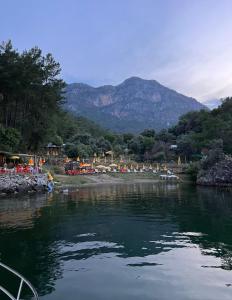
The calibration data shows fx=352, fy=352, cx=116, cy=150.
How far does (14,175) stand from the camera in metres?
42.9

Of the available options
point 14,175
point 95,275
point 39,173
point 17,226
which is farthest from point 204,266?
point 39,173

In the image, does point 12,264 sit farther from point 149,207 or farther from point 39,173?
point 39,173

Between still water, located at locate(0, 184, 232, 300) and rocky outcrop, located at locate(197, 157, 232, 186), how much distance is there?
117 ft

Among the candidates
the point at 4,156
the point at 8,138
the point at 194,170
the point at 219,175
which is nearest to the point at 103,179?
the point at 194,170

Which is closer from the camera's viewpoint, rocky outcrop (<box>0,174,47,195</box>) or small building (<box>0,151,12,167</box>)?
rocky outcrop (<box>0,174,47,195</box>)

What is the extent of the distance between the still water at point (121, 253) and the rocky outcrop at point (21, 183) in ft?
50.5

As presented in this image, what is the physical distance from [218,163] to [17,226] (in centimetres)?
4919

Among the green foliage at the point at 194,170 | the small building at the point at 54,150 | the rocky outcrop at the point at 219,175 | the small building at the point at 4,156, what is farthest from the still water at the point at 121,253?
the small building at the point at 54,150

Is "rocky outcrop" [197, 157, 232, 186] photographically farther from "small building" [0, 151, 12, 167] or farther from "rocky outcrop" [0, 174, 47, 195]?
"small building" [0, 151, 12, 167]

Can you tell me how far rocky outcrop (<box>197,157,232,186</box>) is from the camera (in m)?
61.1

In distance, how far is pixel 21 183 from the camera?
142ft

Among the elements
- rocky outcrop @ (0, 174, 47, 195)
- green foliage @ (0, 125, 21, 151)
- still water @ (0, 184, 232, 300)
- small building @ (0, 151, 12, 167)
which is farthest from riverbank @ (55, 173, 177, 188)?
still water @ (0, 184, 232, 300)

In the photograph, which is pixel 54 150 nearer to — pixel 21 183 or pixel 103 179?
pixel 103 179

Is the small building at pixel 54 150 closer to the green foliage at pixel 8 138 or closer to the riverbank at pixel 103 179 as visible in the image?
the riverbank at pixel 103 179
